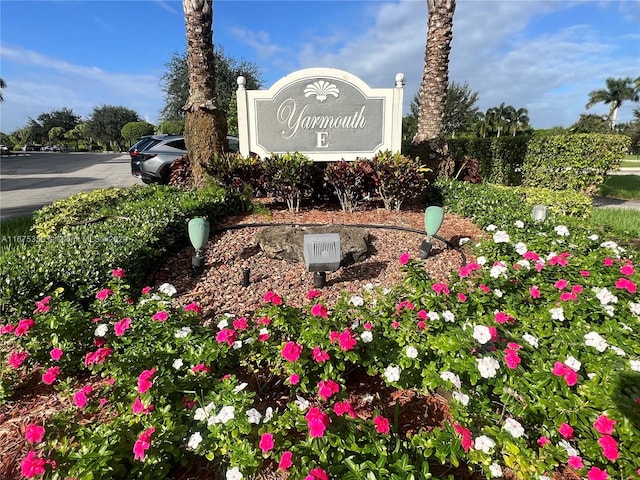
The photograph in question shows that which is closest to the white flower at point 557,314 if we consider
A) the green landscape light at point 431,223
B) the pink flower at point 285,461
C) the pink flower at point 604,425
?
the pink flower at point 604,425

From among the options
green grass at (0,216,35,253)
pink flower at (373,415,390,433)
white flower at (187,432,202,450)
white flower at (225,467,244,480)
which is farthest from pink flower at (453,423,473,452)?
green grass at (0,216,35,253)

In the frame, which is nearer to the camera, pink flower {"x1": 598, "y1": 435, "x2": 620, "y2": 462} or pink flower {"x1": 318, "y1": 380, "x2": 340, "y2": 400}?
pink flower {"x1": 598, "y1": 435, "x2": 620, "y2": 462}

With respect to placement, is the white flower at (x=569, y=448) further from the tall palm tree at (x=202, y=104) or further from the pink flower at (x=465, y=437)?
the tall palm tree at (x=202, y=104)

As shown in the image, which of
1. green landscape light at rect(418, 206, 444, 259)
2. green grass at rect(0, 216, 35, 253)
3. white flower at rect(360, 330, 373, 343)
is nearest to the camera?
→ white flower at rect(360, 330, 373, 343)

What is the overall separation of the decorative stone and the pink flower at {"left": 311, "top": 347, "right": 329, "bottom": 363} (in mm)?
1794

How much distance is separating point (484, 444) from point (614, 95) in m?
79.1

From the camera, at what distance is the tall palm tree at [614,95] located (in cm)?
5650

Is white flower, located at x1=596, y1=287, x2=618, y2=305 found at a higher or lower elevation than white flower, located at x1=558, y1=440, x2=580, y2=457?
higher

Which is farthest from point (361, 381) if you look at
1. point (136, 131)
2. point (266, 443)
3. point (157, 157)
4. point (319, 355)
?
point (136, 131)

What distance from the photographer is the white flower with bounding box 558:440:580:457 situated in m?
1.40

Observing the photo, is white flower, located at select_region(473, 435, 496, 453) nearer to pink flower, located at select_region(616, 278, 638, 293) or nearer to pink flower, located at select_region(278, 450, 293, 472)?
pink flower, located at select_region(278, 450, 293, 472)

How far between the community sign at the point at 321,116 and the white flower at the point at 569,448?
4556 mm

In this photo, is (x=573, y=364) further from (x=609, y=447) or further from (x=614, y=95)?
(x=614, y=95)

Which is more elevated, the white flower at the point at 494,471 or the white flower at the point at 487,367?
the white flower at the point at 487,367
